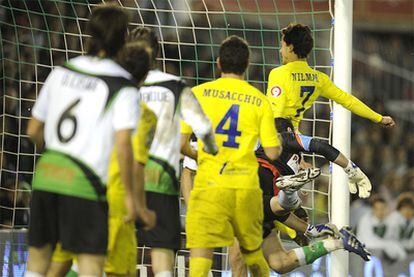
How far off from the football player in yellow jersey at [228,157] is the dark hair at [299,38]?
129cm

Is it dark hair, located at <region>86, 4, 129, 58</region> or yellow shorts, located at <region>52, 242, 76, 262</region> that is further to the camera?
yellow shorts, located at <region>52, 242, 76, 262</region>

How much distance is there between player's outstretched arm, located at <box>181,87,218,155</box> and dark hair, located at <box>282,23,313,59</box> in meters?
1.91

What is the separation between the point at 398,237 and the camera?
16297 millimetres

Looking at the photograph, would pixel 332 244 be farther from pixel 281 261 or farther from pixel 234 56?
pixel 234 56

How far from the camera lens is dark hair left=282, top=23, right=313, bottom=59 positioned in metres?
8.84

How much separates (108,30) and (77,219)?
3.19ft

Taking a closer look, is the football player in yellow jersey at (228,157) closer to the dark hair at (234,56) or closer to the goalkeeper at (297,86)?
the dark hair at (234,56)

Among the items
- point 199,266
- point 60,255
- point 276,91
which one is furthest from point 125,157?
point 276,91

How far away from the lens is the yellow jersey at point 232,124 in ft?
24.7

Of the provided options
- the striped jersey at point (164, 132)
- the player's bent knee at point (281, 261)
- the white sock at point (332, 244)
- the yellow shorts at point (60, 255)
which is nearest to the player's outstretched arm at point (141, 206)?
the yellow shorts at point (60, 255)

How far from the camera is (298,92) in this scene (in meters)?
8.92

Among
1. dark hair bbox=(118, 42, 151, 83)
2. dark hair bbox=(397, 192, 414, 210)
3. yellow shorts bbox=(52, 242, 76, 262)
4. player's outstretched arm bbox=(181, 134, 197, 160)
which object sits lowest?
yellow shorts bbox=(52, 242, 76, 262)

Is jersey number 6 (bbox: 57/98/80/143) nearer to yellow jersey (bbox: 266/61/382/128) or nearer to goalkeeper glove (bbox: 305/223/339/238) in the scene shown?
yellow jersey (bbox: 266/61/382/128)

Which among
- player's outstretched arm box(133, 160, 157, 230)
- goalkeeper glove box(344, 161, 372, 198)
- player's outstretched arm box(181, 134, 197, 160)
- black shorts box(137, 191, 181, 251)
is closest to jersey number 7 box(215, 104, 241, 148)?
player's outstretched arm box(181, 134, 197, 160)
